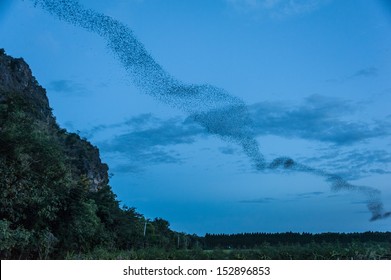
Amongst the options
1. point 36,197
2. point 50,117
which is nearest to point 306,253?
point 36,197

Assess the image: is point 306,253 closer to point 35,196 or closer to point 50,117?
point 35,196

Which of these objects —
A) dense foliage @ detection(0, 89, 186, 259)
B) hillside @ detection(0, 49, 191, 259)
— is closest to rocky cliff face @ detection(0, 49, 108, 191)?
hillside @ detection(0, 49, 191, 259)

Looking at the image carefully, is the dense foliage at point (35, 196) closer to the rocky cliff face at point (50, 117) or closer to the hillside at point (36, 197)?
the hillside at point (36, 197)

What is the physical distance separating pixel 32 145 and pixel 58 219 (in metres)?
4.25

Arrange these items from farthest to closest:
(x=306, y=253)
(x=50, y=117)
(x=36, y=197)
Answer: (x=50, y=117) → (x=36, y=197) → (x=306, y=253)

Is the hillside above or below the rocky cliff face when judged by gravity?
below

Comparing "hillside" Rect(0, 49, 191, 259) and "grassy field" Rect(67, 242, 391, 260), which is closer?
"grassy field" Rect(67, 242, 391, 260)

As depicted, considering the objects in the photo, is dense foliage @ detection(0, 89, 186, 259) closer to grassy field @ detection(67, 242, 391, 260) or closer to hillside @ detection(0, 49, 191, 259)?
hillside @ detection(0, 49, 191, 259)

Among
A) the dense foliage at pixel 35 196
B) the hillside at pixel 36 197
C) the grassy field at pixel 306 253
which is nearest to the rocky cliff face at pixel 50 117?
the hillside at pixel 36 197
